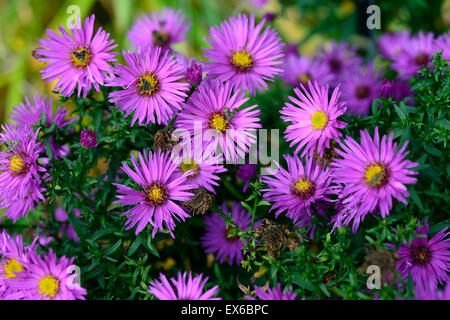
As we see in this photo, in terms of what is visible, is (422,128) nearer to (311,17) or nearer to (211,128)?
(211,128)

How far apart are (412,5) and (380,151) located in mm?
1213

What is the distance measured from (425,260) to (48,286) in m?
0.85

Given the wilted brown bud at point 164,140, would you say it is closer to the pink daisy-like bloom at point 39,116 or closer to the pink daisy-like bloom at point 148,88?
the pink daisy-like bloom at point 148,88

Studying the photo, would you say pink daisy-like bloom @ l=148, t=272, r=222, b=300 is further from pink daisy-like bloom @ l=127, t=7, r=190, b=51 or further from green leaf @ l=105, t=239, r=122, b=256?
pink daisy-like bloom @ l=127, t=7, r=190, b=51

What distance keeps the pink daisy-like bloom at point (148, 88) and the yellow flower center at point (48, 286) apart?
1.31 feet

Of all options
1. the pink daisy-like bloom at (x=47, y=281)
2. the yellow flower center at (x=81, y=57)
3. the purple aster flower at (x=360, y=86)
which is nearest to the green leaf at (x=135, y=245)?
the pink daisy-like bloom at (x=47, y=281)

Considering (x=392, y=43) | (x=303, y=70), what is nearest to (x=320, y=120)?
(x=303, y=70)

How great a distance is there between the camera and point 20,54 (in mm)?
2756

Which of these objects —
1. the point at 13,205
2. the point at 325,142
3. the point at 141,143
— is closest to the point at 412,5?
the point at 325,142

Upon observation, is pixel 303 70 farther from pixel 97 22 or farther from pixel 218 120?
pixel 97 22

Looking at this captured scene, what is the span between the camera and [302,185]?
109cm

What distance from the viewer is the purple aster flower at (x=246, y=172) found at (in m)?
1.18

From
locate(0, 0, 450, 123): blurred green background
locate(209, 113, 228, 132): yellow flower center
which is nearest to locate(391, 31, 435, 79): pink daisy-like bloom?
locate(0, 0, 450, 123): blurred green background
